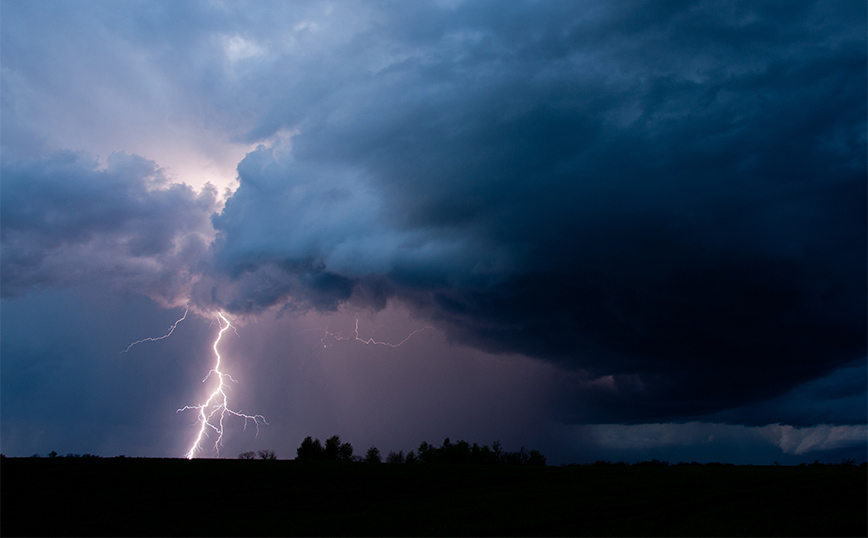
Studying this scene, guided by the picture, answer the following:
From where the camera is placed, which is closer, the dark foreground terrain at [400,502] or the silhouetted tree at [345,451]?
the dark foreground terrain at [400,502]

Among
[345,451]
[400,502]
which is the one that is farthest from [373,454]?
[400,502]

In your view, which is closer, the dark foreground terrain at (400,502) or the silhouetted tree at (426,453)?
the dark foreground terrain at (400,502)

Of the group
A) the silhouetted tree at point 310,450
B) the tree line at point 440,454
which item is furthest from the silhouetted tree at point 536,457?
the silhouetted tree at point 310,450

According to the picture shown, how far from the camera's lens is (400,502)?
3334cm

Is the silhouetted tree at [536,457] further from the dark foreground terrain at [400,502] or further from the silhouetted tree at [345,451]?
the dark foreground terrain at [400,502]

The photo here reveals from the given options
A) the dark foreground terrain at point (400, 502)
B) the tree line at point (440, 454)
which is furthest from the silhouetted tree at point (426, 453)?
the dark foreground terrain at point (400, 502)

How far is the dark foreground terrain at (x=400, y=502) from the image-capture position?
79.2 feet

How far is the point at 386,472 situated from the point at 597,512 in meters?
22.1

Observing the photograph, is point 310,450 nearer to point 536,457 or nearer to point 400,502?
point 536,457

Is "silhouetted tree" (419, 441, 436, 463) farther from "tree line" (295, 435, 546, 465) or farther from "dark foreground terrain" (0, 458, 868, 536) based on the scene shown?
"dark foreground terrain" (0, 458, 868, 536)

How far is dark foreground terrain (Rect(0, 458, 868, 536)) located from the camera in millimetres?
24141

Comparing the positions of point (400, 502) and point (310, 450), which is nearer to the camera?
point (400, 502)

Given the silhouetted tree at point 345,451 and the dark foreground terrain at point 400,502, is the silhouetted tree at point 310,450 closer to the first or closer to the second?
the silhouetted tree at point 345,451

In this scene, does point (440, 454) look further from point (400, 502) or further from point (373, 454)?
point (400, 502)
